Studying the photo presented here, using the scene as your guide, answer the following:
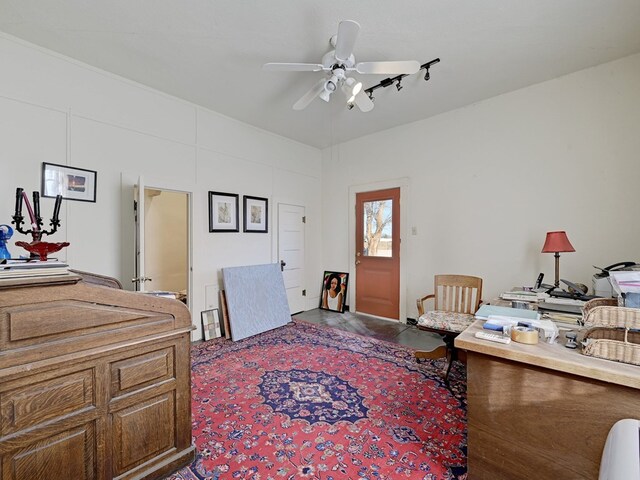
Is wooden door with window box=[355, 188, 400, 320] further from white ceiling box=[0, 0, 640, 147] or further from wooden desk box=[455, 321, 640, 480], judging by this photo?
wooden desk box=[455, 321, 640, 480]

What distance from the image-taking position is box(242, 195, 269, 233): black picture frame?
431cm

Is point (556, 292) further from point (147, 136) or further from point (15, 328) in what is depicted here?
point (147, 136)

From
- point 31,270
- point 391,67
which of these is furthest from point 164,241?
point 391,67

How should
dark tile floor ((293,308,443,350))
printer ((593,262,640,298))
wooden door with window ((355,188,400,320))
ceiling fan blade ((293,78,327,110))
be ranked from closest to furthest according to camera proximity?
printer ((593,262,640,298))
ceiling fan blade ((293,78,327,110))
dark tile floor ((293,308,443,350))
wooden door with window ((355,188,400,320))

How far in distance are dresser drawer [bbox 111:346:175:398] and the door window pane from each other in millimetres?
3688

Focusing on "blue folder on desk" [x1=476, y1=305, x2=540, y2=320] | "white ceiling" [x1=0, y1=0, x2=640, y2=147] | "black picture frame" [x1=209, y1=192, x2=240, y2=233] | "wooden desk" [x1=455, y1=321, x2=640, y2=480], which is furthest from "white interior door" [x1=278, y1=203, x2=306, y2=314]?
"wooden desk" [x1=455, y1=321, x2=640, y2=480]

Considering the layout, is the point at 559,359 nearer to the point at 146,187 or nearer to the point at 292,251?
the point at 146,187

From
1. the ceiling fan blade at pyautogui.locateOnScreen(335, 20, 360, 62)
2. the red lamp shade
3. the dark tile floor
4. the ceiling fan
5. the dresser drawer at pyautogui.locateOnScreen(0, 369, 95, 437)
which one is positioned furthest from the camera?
the dark tile floor

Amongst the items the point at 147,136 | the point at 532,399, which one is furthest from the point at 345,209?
the point at 532,399

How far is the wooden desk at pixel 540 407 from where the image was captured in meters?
1.13

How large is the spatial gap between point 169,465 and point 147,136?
3.25m

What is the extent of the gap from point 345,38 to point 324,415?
2.77 meters

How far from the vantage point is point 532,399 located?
4.25 feet

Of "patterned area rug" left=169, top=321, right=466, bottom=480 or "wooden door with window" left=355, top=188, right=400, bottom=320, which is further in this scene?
"wooden door with window" left=355, top=188, right=400, bottom=320
